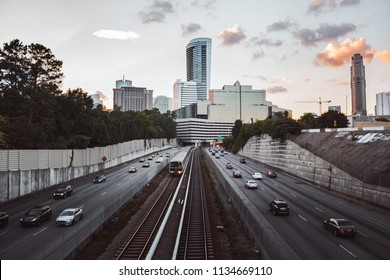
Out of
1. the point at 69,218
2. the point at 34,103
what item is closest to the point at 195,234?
the point at 69,218

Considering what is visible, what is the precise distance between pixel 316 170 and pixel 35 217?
150 feet

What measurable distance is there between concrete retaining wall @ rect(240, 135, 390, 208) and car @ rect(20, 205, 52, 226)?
36.4m

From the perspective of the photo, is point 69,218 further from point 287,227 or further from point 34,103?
point 34,103

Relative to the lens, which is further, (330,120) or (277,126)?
(330,120)

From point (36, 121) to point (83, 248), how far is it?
43.5m

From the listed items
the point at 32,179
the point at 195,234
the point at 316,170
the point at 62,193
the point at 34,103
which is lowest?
the point at 195,234

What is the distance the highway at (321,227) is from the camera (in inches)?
832

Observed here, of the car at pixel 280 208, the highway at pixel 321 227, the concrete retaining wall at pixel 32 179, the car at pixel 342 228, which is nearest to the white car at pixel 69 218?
the concrete retaining wall at pixel 32 179

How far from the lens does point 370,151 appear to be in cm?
4559

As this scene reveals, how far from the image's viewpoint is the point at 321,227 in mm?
27641

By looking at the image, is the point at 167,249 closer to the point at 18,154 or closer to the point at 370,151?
the point at 18,154

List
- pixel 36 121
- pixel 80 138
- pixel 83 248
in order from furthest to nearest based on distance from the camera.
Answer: pixel 80 138, pixel 36 121, pixel 83 248

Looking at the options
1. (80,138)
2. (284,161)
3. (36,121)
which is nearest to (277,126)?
(284,161)

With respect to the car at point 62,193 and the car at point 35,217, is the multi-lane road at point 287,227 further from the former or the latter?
the car at point 62,193
